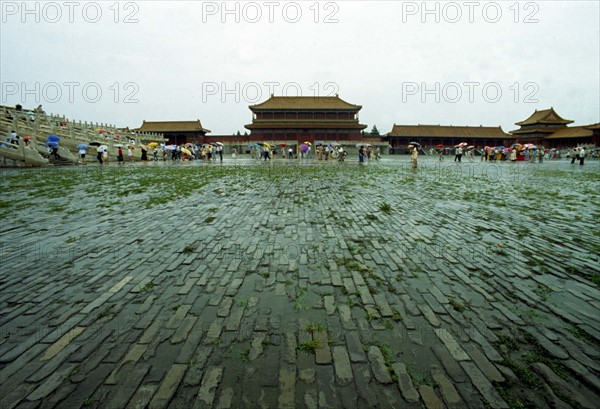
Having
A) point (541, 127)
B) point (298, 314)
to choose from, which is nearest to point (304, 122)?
point (541, 127)

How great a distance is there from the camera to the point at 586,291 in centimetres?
333

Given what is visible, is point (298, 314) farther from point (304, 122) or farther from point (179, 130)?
point (179, 130)

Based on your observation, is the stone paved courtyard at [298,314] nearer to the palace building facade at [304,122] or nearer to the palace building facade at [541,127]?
the palace building facade at [304,122]

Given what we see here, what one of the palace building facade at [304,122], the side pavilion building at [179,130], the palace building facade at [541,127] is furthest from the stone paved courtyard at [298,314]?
the palace building facade at [541,127]

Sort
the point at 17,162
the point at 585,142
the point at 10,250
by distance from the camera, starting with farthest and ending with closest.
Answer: the point at 585,142 < the point at 17,162 < the point at 10,250

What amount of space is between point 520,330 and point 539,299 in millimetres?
773

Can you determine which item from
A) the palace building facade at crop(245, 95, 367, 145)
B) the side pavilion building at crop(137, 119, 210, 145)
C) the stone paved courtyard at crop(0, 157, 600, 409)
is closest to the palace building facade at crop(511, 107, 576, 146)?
the palace building facade at crop(245, 95, 367, 145)

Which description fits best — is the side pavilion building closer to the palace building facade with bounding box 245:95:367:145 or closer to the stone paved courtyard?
the palace building facade with bounding box 245:95:367:145

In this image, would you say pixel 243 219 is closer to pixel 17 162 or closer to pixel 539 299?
pixel 539 299

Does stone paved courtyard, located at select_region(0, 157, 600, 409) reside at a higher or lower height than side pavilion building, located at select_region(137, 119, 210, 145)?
lower

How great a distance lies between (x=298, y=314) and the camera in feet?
9.47

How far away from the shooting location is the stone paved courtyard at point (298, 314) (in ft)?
6.61

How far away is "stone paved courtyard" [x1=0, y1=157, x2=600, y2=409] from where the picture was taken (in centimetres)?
202

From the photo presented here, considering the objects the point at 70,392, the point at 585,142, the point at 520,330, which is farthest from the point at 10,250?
the point at 585,142
